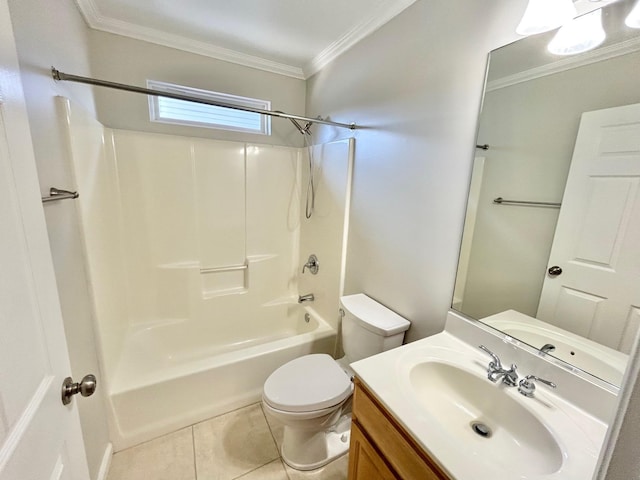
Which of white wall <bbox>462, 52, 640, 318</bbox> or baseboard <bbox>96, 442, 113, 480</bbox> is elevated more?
white wall <bbox>462, 52, 640, 318</bbox>

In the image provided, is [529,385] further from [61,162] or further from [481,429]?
[61,162]

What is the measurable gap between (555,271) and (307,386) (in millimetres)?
1183

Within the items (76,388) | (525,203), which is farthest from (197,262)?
(525,203)

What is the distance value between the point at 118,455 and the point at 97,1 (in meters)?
2.55

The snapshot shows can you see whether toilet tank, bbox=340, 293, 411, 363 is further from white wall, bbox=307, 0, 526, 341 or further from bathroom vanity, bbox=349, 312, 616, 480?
bathroom vanity, bbox=349, 312, 616, 480

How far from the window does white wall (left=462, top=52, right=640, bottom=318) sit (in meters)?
1.74

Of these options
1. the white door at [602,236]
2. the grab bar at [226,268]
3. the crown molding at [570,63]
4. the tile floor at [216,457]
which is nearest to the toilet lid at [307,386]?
the tile floor at [216,457]

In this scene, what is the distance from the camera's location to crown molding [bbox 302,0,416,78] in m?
1.40

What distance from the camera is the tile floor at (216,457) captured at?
140 cm

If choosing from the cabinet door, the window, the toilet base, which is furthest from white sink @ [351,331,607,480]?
the window

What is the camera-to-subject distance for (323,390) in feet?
4.49

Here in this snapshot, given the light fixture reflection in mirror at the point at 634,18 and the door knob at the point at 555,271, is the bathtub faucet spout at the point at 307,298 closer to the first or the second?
the door knob at the point at 555,271

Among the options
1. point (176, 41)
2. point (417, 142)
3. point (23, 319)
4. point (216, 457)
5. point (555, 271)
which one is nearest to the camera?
point (23, 319)

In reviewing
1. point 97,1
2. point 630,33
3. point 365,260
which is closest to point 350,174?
point 365,260
